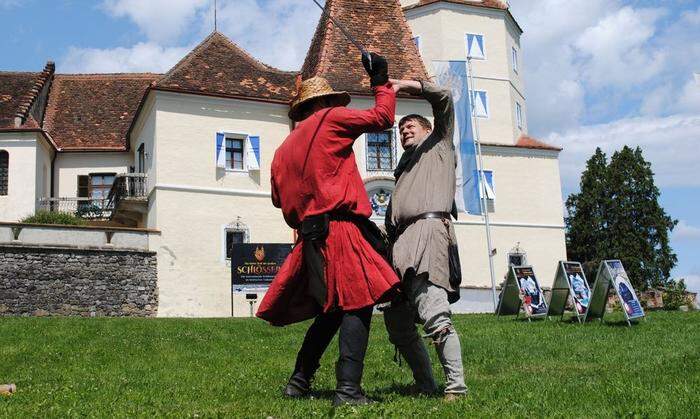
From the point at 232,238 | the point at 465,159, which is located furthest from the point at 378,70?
the point at 232,238

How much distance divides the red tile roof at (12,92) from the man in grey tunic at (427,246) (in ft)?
109

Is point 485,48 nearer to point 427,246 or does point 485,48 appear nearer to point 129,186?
point 129,186

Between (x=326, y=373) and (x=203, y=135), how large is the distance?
25.3 m

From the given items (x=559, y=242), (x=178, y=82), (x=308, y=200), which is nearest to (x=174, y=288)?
(x=178, y=82)

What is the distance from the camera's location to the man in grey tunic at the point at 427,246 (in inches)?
224

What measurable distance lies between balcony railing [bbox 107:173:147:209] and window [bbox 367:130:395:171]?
9604 mm

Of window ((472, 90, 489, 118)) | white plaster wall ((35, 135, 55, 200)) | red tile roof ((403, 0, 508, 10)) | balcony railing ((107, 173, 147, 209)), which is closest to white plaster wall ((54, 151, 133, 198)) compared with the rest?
white plaster wall ((35, 135, 55, 200))

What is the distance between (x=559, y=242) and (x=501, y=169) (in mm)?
4669

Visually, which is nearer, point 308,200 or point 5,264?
point 308,200

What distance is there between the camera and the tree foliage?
188 feet

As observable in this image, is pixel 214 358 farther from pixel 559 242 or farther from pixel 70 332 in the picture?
pixel 559 242

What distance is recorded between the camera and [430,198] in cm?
603

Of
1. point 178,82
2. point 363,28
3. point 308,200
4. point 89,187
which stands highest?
point 363,28

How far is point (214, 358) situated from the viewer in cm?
972
